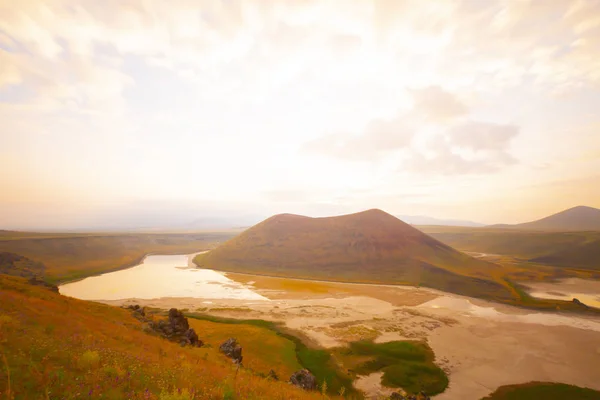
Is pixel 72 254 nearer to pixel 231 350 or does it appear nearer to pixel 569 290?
pixel 231 350

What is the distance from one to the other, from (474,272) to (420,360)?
69355 millimetres

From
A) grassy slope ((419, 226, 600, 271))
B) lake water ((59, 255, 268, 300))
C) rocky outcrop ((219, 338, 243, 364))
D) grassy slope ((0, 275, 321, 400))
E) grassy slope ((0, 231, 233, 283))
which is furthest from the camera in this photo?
grassy slope ((419, 226, 600, 271))

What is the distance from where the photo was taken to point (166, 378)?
11.1 m

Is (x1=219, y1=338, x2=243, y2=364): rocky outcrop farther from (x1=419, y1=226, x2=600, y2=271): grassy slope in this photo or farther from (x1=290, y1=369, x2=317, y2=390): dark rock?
(x1=419, y1=226, x2=600, y2=271): grassy slope

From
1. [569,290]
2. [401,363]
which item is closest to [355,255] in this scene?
[569,290]

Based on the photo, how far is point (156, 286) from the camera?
73688 mm

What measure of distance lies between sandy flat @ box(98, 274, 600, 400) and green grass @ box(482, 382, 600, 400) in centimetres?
107

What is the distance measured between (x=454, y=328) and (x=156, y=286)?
230 feet

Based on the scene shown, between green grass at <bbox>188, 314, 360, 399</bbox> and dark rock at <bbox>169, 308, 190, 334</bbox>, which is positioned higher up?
dark rock at <bbox>169, 308, 190, 334</bbox>

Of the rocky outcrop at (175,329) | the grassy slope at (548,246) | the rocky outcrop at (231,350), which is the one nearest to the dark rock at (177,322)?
the rocky outcrop at (175,329)

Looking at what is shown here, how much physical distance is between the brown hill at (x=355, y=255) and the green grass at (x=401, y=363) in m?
48.4

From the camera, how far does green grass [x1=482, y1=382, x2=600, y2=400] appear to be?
2684cm

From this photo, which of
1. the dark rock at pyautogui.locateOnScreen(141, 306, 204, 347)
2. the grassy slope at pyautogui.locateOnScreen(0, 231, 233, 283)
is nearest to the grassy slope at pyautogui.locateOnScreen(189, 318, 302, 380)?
the dark rock at pyautogui.locateOnScreen(141, 306, 204, 347)

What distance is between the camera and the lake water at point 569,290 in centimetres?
6756
